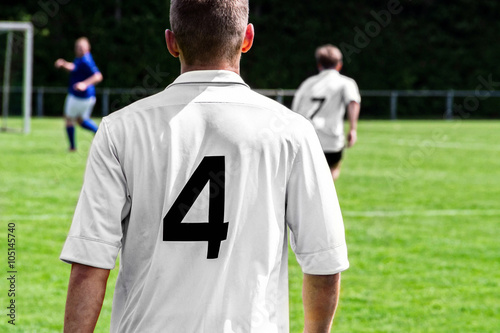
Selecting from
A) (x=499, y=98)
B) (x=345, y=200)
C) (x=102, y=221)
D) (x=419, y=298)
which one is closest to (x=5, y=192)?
(x=345, y=200)

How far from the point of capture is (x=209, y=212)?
7.16 feet

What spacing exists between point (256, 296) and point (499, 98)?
38.0 metres

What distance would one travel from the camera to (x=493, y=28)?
39.7 metres

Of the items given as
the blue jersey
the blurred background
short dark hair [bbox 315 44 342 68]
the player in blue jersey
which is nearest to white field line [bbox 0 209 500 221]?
short dark hair [bbox 315 44 342 68]

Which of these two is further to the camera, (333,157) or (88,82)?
(88,82)

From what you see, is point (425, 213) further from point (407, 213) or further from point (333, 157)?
point (333, 157)

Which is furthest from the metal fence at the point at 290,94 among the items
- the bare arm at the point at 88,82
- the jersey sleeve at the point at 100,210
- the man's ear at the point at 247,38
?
the jersey sleeve at the point at 100,210

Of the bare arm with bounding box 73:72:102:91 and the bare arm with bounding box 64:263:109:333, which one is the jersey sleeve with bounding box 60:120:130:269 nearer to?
the bare arm with bounding box 64:263:109:333

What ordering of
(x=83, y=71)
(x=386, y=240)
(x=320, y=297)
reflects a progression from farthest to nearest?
1. (x=83, y=71)
2. (x=386, y=240)
3. (x=320, y=297)

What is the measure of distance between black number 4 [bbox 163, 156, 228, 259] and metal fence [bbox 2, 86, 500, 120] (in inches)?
1207

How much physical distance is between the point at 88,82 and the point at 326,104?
27.1 feet

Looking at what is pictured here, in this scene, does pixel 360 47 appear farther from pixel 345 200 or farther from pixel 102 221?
pixel 102 221

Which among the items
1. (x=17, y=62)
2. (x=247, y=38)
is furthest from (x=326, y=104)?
(x=17, y=62)

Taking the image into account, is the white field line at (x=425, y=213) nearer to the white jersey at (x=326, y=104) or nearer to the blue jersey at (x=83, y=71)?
the white jersey at (x=326, y=104)
